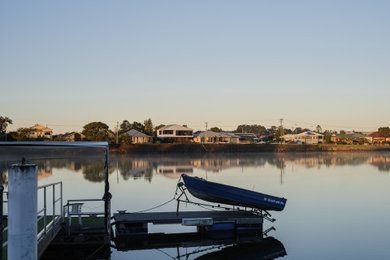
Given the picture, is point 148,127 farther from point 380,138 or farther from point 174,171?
point 380,138

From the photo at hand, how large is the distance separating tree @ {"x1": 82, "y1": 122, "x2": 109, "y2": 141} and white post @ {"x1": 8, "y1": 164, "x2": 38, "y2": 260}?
3398 inches

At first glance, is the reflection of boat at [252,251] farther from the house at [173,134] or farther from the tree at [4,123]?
the house at [173,134]

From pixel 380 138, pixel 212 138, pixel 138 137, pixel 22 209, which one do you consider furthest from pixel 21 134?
pixel 380 138

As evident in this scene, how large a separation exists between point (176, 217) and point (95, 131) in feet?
265

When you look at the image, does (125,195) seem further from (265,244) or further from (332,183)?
(332,183)

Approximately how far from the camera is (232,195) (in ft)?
54.7

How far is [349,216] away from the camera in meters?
21.3

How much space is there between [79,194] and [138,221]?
14421 mm

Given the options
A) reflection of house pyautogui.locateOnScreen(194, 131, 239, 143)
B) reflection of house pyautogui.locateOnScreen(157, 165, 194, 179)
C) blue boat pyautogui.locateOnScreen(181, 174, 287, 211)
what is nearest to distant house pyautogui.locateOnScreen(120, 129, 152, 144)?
reflection of house pyautogui.locateOnScreen(194, 131, 239, 143)

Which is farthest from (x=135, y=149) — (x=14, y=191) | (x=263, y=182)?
(x=14, y=191)

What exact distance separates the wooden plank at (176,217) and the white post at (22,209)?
31.3 ft

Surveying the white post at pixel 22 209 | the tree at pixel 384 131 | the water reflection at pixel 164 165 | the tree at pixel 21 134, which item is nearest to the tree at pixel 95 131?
the tree at pixel 21 134

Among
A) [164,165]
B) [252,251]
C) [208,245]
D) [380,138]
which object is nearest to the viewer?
[252,251]

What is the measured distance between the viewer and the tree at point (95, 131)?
91.3 meters
